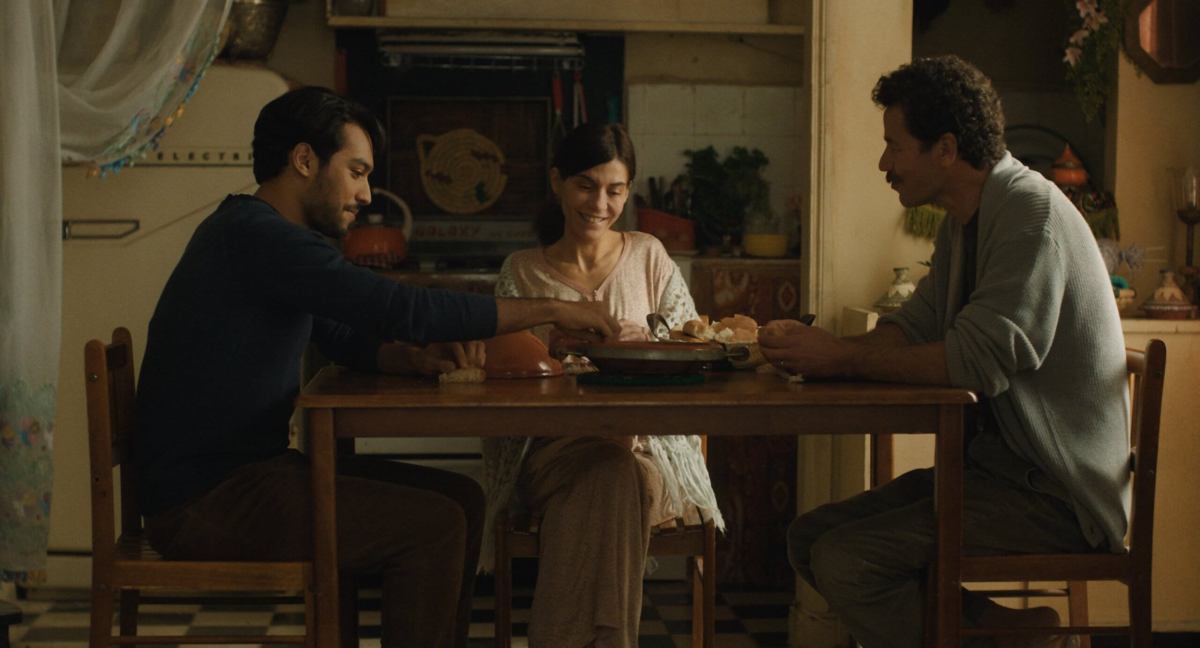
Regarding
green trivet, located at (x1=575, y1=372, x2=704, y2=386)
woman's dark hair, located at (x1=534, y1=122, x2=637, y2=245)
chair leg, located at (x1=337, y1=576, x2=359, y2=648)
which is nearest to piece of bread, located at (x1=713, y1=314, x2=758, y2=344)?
green trivet, located at (x1=575, y1=372, x2=704, y2=386)

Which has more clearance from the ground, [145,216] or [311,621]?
[145,216]

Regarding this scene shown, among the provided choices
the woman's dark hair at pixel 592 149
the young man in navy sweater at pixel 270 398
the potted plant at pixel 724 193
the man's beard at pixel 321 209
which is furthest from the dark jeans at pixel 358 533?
the potted plant at pixel 724 193

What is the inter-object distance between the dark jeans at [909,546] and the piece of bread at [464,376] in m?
0.78

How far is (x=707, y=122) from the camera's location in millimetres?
5570

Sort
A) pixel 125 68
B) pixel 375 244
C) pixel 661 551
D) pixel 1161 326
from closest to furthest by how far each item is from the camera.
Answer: pixel 661 551 → pixel 1161 326 → pixel 125 68 → pixel 375 244

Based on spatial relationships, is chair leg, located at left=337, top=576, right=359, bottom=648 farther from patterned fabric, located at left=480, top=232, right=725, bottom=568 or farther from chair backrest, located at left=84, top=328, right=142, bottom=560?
chair backrest, located at left=84, top=328, right=142, bottom=560

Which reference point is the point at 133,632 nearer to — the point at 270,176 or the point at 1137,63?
the point at 270,176

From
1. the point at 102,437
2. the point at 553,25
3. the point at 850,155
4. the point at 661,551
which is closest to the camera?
the point at 102,437

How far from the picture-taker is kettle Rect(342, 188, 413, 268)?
16.3 feet

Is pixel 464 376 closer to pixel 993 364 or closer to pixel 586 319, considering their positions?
pixel 586 319

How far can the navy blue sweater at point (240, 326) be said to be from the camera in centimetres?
263

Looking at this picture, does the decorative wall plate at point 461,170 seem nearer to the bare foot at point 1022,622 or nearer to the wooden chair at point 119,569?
the wooden chair at point 119,569

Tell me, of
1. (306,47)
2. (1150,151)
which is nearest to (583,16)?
(306,47)

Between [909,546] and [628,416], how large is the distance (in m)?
0.64
